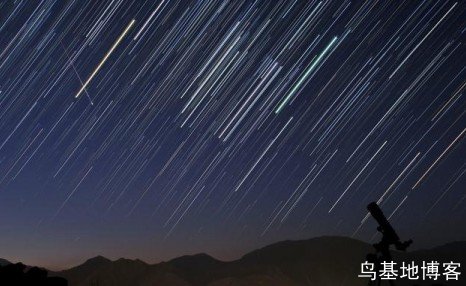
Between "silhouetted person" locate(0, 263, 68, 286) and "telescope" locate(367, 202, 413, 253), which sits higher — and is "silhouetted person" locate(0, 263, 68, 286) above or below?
below

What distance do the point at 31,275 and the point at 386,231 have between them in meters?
5.84

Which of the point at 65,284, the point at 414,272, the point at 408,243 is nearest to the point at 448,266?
the point at 414,272

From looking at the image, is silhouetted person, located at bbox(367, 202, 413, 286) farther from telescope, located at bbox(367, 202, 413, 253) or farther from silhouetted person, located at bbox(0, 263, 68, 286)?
silhouetted person, located at bbox(0, 263, 68, 286)

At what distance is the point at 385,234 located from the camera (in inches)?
334

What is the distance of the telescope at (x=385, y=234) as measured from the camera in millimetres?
8359

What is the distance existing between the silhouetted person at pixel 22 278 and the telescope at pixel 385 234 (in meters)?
5.35

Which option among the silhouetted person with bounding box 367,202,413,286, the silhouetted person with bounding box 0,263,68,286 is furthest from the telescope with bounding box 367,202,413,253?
the silhouetted person with bounding box 0,263,68,286

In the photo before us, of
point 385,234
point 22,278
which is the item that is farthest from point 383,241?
point 22,278

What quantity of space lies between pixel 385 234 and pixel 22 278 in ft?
19.5

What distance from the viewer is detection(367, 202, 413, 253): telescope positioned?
836 cm

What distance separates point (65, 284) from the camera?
6688 mm

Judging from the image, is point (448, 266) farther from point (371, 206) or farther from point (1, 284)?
point (1, 284)

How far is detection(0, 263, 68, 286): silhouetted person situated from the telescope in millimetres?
5347

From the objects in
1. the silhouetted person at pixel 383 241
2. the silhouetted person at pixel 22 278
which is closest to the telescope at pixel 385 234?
the silhouetted person at pixel 383 241
